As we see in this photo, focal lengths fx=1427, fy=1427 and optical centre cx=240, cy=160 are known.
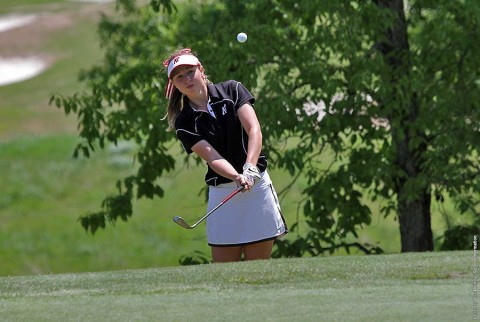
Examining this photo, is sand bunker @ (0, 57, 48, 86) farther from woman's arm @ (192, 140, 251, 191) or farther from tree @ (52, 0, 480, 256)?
woman's arm @ (192, 140, 251, 191)

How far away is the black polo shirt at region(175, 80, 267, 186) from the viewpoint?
274 inches

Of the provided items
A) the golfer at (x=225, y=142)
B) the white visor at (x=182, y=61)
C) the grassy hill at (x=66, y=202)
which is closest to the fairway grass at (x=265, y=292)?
the golfer at (x=225, y=142)

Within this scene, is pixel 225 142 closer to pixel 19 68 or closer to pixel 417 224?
pixel 417 224

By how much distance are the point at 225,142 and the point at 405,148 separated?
552 centimetres

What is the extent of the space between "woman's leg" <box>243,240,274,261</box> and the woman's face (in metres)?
0.87

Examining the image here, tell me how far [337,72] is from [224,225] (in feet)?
16.4

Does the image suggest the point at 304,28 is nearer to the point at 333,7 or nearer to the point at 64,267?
the point at 333,7

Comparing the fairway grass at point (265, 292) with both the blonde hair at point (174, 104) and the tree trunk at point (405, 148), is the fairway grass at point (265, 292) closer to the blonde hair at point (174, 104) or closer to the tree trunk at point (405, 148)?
the blonde hair at point (174, 104)

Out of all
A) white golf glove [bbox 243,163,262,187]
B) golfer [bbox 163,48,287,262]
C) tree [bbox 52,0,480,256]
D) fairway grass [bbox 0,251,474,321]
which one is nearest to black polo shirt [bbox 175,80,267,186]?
golfer [bbox 163,48,287,262]

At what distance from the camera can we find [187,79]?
695 cm

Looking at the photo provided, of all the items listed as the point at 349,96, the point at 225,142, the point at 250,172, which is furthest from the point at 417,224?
the point at 250,172

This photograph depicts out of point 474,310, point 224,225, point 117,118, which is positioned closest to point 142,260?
point 117,118

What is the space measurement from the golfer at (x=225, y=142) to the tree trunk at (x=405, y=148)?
435cm

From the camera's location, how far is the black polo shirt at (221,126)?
22.9 ft
